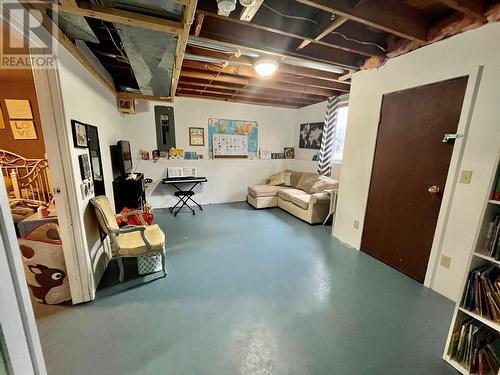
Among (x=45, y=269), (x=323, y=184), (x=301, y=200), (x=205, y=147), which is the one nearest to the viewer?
(x=45, y=269)

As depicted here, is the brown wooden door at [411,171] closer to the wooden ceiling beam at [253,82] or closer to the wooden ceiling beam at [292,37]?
the wooden ceiling beam at [292,37]

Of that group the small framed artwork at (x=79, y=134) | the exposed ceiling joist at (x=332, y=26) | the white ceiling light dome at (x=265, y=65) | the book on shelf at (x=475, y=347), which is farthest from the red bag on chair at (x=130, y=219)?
the book on shelf at (x=475, y=347)

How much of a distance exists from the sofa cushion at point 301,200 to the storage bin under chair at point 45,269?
133 inches

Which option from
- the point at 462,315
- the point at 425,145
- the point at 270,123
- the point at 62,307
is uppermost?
the point at 270,123

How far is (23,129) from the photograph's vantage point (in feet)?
11.0

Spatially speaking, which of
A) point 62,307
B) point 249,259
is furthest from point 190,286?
point 62,307

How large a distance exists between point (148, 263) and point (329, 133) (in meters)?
3.91

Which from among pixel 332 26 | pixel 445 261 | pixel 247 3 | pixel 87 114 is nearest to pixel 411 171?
pixel 445 261

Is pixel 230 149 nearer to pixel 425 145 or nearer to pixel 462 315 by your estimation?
pixel 425 145

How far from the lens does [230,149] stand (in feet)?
16.7

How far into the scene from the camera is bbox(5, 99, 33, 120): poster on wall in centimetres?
324

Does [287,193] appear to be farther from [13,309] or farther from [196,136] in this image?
[13,309]

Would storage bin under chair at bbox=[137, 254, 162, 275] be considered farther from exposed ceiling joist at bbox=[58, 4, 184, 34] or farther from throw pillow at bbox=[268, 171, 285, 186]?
throw pillow at bbox=[268, 171, 285, 186]

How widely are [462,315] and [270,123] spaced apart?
4.73 m
